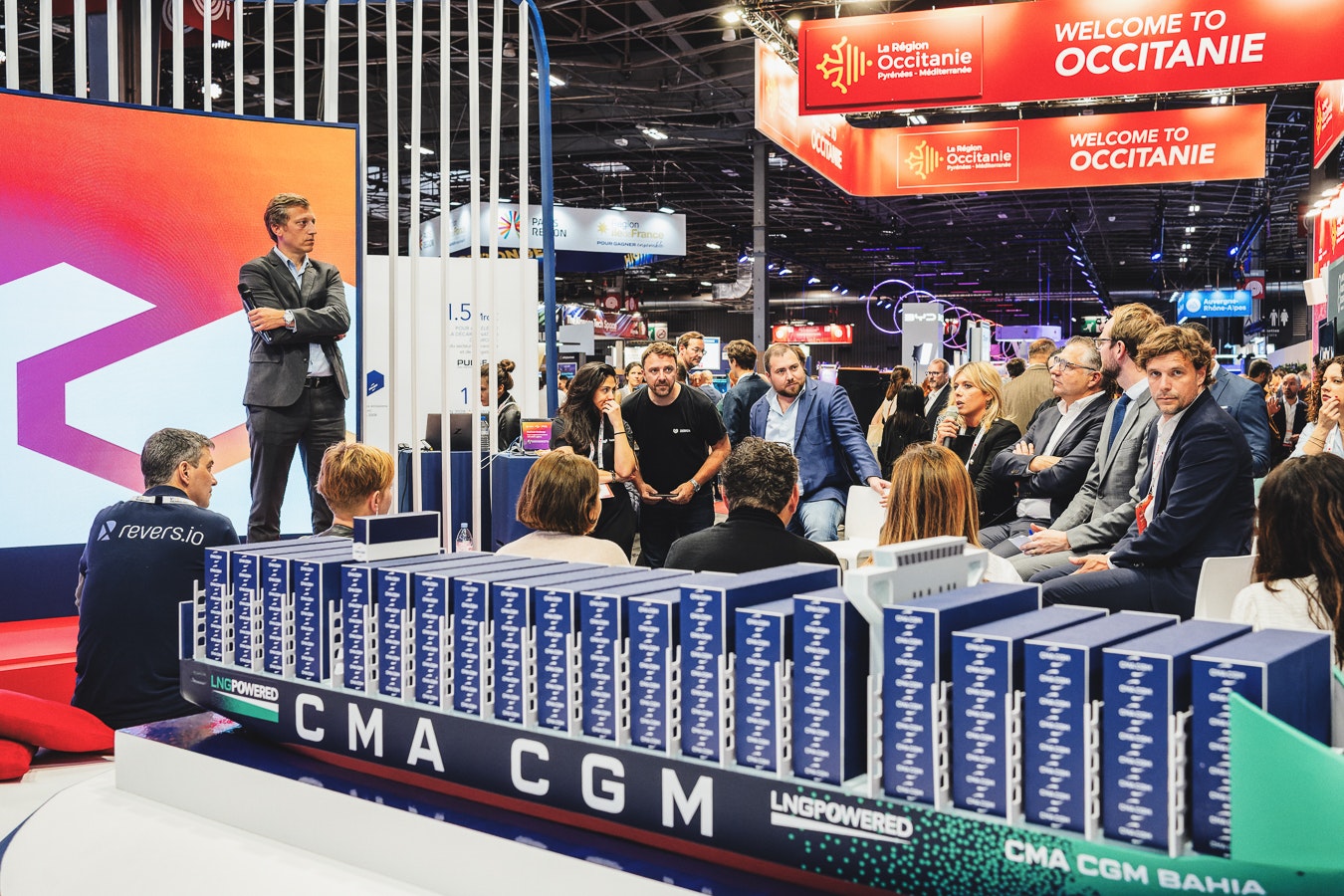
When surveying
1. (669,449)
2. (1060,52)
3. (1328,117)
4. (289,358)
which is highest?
(1060,52)

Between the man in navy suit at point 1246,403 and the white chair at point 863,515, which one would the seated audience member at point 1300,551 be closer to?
the white chair at point 863,515

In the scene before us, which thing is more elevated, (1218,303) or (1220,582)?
(1218,303)

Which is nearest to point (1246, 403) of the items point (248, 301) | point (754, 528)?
point (754, 528)

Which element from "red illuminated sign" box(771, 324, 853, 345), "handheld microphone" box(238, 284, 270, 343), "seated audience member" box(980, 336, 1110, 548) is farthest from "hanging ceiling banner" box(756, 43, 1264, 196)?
"red illuminated sign" box(771, 324, 853, 345)

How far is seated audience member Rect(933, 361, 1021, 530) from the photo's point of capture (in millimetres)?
5363

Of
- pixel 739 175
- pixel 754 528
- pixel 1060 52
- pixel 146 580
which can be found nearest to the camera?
pixel 754 528

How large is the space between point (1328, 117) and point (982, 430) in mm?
4291

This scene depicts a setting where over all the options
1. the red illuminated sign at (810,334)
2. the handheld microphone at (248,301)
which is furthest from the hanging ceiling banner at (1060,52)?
the red illuminated sign at (810,334)

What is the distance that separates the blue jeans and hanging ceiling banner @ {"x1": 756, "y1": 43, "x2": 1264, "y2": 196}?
3.05 meters

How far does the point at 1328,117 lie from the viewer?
770cm

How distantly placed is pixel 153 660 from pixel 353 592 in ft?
6.68

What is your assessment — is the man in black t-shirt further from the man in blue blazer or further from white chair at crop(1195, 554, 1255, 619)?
white chair at crop(1195, 554, 1255, 619)

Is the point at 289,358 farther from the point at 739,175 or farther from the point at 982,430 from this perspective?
the point at 739,175

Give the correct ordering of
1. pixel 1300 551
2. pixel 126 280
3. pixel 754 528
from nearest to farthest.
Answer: pixel 1300 551 → pixel 754 528 → pixel 126 280
